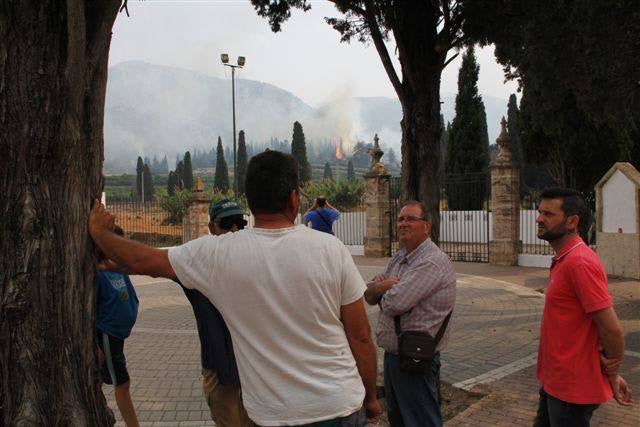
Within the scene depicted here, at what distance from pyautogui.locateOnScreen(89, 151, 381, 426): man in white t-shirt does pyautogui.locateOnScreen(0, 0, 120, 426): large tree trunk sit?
0.23 m

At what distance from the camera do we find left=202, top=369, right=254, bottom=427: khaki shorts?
2.82m

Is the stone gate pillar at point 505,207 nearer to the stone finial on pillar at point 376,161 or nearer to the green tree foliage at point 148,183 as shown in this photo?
the stone finial on pillar at point 376,161

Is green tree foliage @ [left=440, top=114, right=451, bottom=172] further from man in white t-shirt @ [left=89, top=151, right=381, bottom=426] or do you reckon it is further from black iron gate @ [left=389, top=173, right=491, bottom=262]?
man in white t-shirt @ [left=89, top=151, right=381, bottom=426]

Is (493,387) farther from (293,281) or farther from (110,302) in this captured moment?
(293,281)

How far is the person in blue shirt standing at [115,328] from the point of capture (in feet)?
12.5

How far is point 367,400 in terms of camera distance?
224 centimetres

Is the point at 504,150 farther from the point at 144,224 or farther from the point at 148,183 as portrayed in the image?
the point at 148,183

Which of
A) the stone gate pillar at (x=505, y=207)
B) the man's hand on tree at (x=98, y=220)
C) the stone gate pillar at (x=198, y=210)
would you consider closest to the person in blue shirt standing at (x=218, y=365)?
the man's hand on tree at (x=98, y=220)

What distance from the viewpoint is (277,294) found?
1.86 meters

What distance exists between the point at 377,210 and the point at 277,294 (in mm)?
16606

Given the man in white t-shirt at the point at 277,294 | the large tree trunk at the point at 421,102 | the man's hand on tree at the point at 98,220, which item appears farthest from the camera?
the large tree trunk at the point at 421,102

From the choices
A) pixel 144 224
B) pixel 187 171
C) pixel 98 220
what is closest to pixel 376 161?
pixel 144 224

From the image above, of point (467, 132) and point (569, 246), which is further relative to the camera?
point (467, 132)

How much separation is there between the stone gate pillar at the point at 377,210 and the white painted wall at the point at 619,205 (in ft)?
23.8
